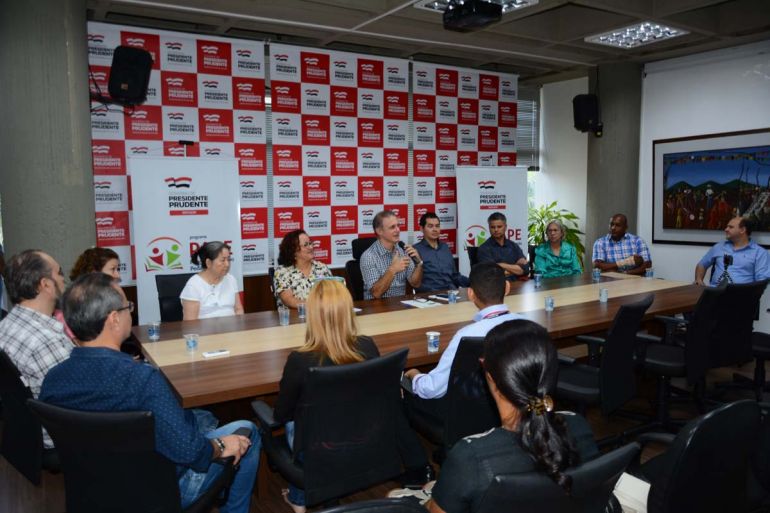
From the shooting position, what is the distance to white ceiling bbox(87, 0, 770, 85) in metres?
4.96

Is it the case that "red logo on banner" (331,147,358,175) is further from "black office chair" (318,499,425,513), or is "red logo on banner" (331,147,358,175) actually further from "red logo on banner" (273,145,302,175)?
"black office chair" (318,499,425,513)

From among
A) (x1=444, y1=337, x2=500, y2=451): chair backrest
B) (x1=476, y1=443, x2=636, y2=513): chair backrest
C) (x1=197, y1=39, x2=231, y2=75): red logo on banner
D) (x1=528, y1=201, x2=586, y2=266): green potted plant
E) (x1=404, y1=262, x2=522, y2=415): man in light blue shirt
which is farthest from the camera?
(x1=528, y1=201, x2=586, y2=266): green potted plant

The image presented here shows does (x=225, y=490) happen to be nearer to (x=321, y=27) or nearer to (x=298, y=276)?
(x=298, y=276)

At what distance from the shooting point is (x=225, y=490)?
2189 mm

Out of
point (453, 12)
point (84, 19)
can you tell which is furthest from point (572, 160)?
point (84, 19)

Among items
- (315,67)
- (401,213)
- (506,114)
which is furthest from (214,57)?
(506,114)

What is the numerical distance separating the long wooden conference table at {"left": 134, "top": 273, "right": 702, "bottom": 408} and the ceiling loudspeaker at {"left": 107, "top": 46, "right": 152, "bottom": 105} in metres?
2.50

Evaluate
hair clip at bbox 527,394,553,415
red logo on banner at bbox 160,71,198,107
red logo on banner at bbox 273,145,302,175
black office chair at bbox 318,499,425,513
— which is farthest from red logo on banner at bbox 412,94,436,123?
black office chair at bbox 318,499,425,513

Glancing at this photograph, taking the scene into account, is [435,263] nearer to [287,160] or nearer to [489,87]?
[287,160]

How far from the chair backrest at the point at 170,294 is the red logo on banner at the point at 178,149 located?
1.80 meters

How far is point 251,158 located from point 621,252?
400 centimetres

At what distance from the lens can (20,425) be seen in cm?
232

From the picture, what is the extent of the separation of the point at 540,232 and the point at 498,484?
7.21 meters

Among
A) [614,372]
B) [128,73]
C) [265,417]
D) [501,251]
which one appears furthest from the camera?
[501,251]
